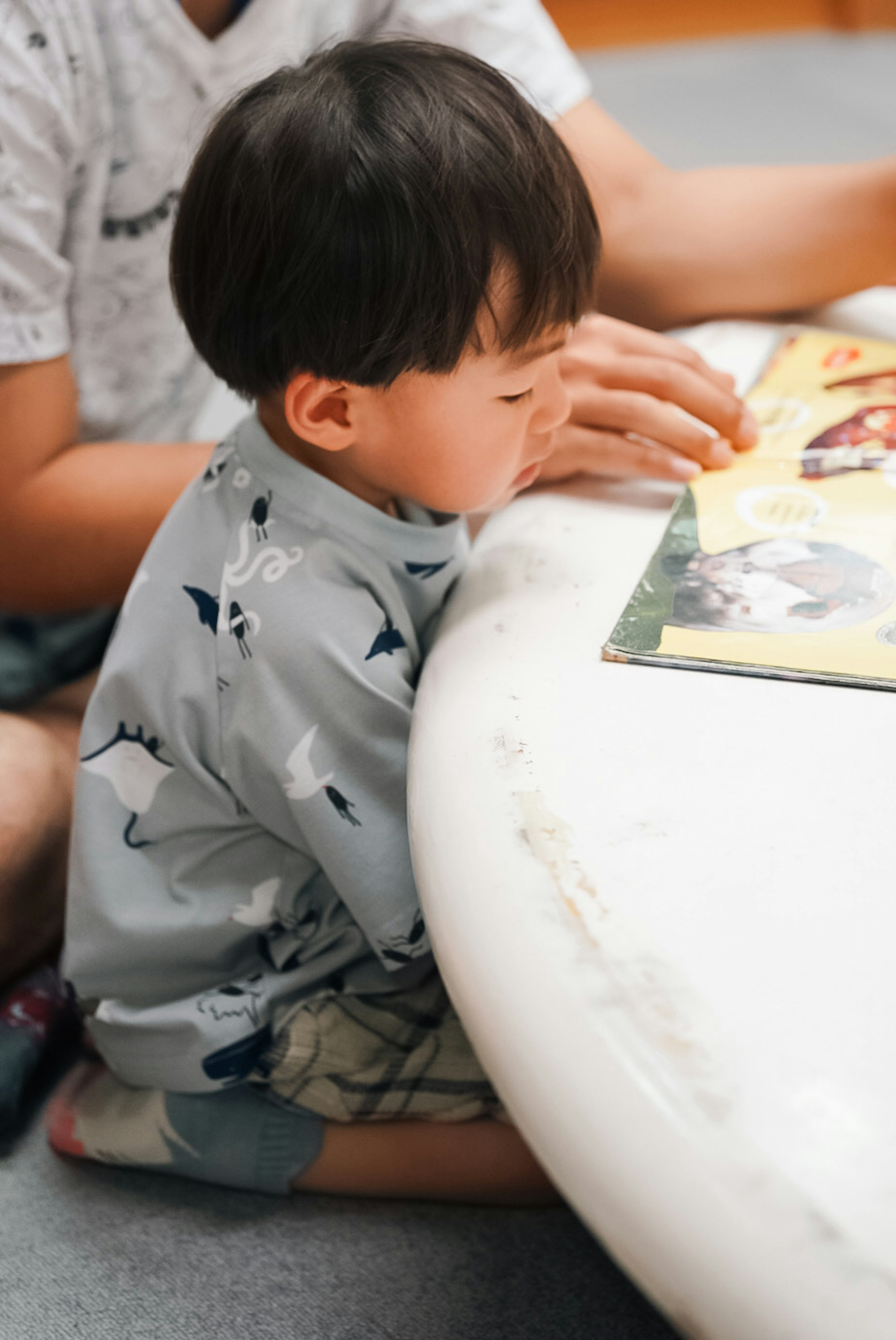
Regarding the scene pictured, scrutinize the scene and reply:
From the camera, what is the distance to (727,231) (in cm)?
77

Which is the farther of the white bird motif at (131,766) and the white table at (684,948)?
the white bird motif at (131,766)

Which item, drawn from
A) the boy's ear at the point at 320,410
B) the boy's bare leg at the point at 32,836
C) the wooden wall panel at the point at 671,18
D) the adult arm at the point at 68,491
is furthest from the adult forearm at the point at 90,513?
the wooden wall panel at the point at 671,18

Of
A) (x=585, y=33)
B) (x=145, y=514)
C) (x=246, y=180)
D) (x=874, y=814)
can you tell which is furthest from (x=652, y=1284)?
(x=585, y=33)

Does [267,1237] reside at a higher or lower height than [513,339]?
lower

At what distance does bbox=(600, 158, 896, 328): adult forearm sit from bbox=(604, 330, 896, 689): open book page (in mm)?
123

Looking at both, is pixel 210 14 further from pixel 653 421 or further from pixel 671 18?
pixel 671 18

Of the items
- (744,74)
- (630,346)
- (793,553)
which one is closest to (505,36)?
(630,346)

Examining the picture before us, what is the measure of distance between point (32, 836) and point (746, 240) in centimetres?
62

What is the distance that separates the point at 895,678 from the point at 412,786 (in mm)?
179

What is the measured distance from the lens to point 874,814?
0.34m

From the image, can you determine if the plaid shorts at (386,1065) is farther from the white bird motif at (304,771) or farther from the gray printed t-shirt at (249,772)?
the white bird motif at (304,771)

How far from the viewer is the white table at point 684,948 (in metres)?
0.24

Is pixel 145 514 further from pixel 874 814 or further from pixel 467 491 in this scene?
pixel 874 814

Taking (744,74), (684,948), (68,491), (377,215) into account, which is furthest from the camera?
(744,74)
